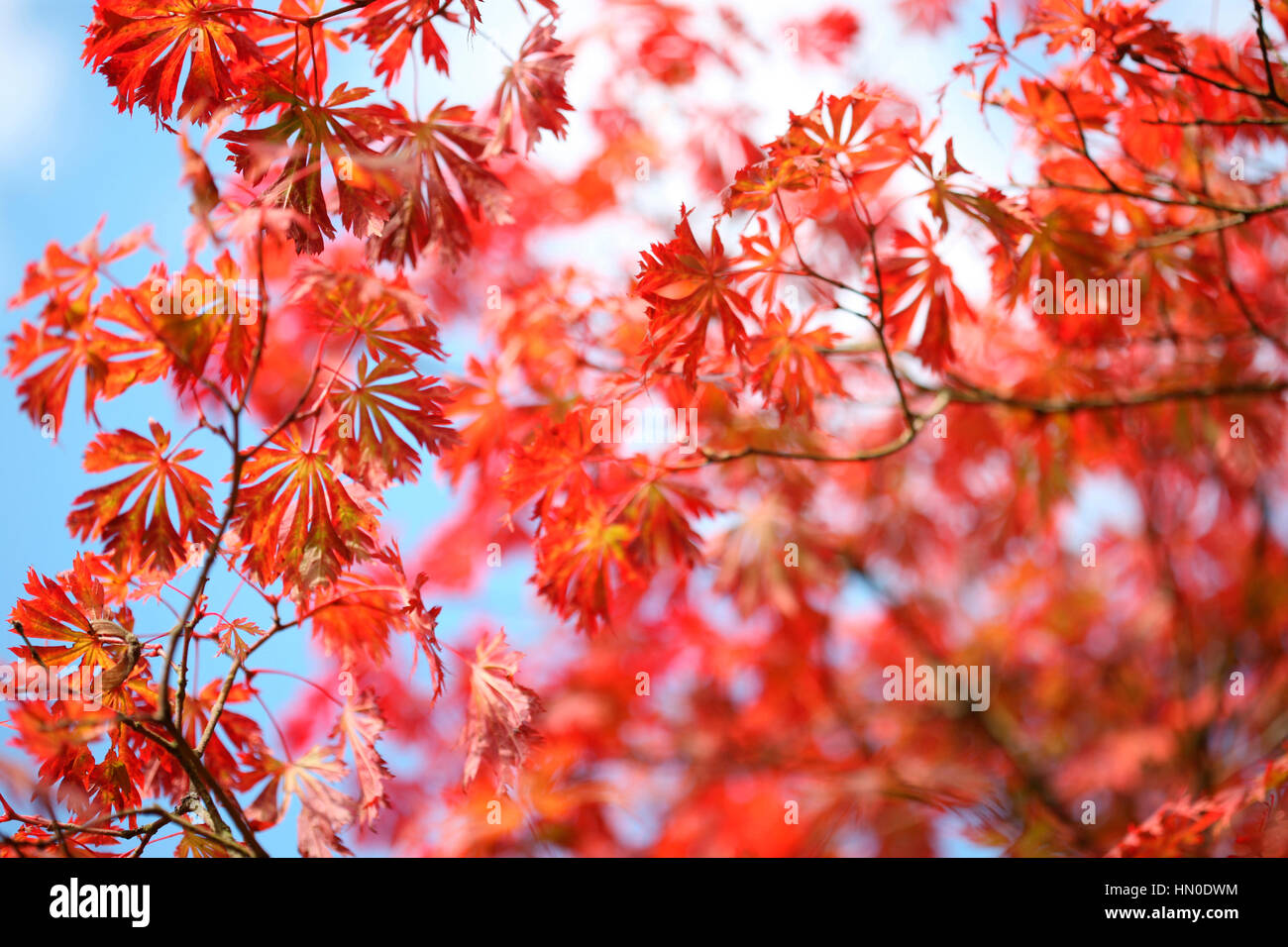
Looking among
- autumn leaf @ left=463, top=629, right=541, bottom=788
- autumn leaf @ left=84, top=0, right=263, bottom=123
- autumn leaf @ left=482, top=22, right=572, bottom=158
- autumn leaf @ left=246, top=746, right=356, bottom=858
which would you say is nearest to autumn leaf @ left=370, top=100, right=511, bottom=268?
autumn leaf @ left=482, top=22, right=572, bottom=158

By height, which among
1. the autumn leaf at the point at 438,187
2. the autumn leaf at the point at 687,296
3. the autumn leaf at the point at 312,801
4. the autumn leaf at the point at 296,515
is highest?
the autumn leaf at the point at 438,187

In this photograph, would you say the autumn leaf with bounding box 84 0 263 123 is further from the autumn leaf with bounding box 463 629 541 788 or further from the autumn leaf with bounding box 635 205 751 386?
the autumn leaf with bounding box 463 629 541 788

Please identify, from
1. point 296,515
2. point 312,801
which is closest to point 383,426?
point 296,515

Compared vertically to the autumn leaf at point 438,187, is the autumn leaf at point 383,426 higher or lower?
lower

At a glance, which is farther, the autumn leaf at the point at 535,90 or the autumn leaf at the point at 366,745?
the autumn leaf at the point at 535,90

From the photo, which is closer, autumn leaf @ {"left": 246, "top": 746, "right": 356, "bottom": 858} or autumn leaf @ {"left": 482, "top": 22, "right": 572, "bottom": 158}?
autumn leaf @ {"left": 246, "top": 746, "right": 356, "bottom": 858}

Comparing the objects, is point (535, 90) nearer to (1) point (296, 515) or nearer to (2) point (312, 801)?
(1) point (296, 515)

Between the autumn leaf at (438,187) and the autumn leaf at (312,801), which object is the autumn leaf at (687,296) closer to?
the autumn leaf at (438,187)

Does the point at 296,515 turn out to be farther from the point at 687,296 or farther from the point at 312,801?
the point at 687,296

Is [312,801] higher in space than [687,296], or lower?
lower

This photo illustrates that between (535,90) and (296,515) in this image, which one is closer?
(296,515)

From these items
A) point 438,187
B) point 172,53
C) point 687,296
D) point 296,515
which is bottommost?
point 296,515

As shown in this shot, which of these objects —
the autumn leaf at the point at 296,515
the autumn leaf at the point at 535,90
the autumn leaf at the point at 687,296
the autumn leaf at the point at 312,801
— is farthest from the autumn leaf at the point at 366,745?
the autumn leaf at the point at 535,90
